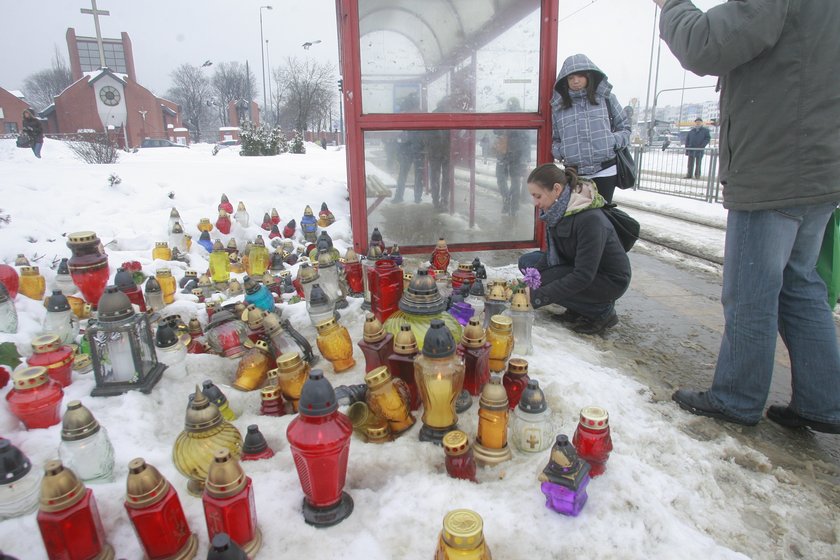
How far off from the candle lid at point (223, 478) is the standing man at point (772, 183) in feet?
7.06

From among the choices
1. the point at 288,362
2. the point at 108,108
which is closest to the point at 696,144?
the point at 288,362

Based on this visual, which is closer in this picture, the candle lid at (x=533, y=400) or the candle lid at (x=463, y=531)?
the candle lid at (x=463, y=531)

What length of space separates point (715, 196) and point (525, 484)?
38.1 feet

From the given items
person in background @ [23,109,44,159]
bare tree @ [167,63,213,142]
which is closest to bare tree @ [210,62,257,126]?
bare tree @ [167,63,213,142]

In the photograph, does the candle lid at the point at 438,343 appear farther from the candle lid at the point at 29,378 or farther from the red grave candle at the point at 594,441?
the candle lid at the point at 29,378

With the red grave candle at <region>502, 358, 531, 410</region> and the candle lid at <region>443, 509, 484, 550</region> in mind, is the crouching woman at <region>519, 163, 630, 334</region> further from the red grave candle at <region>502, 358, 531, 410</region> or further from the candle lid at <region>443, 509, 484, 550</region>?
the candle lid at <region>443, 509, 484, 550</region>

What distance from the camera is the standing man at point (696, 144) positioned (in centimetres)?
1447

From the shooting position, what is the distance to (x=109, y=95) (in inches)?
1626

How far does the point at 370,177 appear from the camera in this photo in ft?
16.5

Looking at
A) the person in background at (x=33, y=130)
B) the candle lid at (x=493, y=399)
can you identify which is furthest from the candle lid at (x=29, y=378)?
the person in background at (x=33, y=130)

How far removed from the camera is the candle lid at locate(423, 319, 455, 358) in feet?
5.97

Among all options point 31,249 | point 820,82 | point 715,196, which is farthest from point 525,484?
point 715,196

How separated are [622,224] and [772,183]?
156 centimetres

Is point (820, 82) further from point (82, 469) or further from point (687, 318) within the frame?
point (82, 469)
